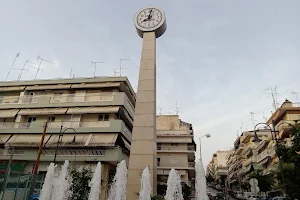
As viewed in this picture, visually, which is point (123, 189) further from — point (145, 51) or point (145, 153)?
point (145, 51)

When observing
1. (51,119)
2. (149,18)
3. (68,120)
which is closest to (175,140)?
(68,120)

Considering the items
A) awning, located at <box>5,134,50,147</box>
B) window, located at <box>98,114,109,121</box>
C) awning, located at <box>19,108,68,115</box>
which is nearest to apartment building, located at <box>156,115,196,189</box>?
window, located at <box>98,114,109,121</box>

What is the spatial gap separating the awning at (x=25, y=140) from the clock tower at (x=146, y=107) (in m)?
12.1

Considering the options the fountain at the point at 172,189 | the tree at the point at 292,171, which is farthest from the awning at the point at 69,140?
the tree at the point at 292,171

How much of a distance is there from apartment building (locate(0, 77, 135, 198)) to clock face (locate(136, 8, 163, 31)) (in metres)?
6.93

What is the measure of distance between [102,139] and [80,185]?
18.5ft

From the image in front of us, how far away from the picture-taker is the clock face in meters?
21.6

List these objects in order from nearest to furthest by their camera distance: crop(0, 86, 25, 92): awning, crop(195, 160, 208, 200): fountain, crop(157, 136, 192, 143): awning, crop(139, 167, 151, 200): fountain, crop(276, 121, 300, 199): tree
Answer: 1. crop(139, 167, 151, 200): fountain
2. crop(276, 121, 300, 199): tree
3. crop(195, 160, 208, 200): fountain
4. crop(0, 86, 25, 92): awning
5. crop(157, 136, 192, 143): awning

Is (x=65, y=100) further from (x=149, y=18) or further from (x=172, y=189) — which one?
(x=172, y=189)

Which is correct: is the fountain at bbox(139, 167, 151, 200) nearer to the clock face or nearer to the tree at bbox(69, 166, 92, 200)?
the tree at bbox(69, 166, 92, 200)

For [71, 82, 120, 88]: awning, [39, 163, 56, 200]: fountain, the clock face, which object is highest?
the clock face

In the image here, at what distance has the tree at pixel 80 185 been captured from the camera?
18139 millimetres

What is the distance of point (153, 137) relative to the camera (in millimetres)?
16969

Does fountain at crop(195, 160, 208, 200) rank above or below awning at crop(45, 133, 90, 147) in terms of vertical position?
below
